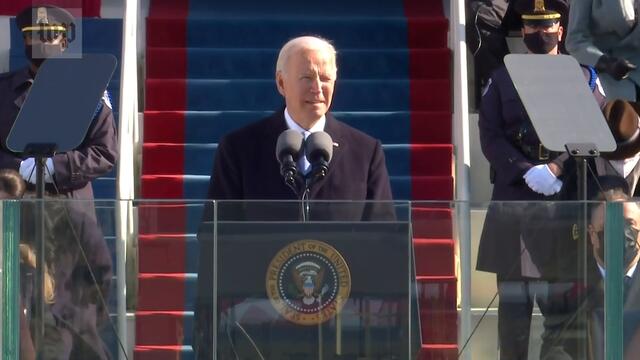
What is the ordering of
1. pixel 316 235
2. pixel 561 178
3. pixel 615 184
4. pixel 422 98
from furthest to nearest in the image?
pixel 422 98
pixel 561 178
pixel 615 184
pixel 316 235

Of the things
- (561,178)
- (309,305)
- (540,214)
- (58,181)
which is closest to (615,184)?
(561,178)

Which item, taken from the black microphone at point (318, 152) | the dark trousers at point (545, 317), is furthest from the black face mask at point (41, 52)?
the dark trousers at point (545, 317)

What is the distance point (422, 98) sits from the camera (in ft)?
31.9

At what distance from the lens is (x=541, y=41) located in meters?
8.12

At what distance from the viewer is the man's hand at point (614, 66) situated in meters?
8.77

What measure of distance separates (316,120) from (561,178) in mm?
1508

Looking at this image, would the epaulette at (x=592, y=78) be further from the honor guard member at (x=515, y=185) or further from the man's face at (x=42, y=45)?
the man's face at (x=42, y=45)

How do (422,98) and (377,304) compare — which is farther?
(422,98)

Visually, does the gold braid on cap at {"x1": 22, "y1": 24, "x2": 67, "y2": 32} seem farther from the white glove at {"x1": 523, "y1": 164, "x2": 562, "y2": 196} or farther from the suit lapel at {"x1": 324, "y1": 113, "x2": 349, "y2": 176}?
the white glove at {"x1": 523, "y1": 164, "x2": 562, "y2": 196}

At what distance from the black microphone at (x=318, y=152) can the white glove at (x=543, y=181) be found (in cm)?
192

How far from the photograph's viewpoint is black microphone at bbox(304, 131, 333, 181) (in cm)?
560

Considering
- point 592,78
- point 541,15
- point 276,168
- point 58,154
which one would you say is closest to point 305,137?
point 276,168

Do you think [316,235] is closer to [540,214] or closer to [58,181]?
[540,214]

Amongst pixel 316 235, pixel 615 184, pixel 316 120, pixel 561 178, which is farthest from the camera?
pixel 561 178
